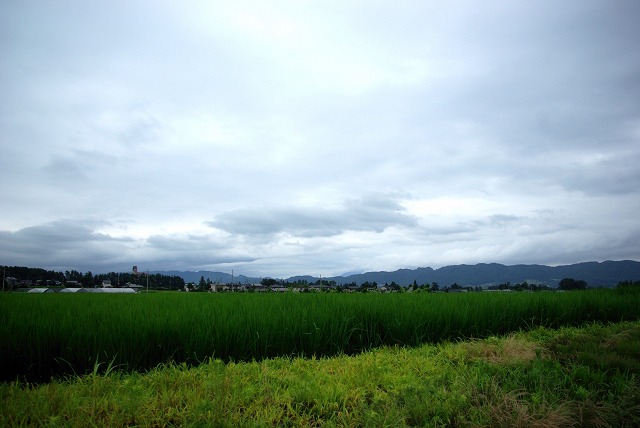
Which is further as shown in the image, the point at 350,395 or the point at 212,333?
the point at 212,333

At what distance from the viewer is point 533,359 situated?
4.48m

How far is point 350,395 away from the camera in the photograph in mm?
3250

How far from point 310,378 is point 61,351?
2.75 metres

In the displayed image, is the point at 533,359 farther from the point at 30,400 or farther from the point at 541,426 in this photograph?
the point at 30,400

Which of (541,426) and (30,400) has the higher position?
(30,400)

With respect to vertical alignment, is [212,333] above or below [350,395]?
above

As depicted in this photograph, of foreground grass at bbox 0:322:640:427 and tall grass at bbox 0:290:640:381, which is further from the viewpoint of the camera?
tall grass at bbox 0:290:640:381

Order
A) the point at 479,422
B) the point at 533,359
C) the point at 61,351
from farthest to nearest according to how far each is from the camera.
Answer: the point at 533,359 → the point at 61,351 → the point at 479,422

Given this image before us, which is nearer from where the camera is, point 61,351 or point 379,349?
point 61,351

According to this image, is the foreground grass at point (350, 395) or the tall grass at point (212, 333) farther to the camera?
the tall grass at point (212, 333)

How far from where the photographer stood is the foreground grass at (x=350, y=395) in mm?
2732

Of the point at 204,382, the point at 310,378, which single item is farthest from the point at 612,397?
the point at 204,382

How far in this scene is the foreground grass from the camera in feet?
8.96

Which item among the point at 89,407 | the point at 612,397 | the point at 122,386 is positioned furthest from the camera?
the point at 612,397
